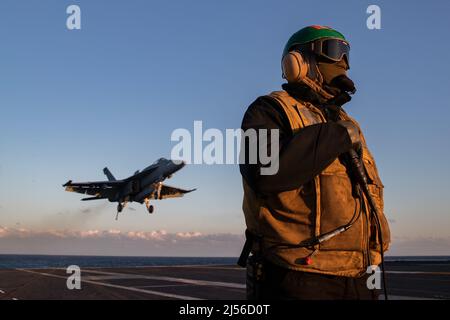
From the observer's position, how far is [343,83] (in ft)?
12.4

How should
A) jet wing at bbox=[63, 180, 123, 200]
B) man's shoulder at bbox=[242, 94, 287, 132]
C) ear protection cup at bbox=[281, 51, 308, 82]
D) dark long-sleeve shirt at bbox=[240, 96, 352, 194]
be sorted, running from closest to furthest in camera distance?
dark long-sleeve shirt at bbox=[240, 96, 352, 194] → man's shoulder at bbox=[242, 94, 287, 132] → ear protection cup at bbox=[281, 51, 308, 82] → jet wing at bbox=[63, 180, 123, 200]

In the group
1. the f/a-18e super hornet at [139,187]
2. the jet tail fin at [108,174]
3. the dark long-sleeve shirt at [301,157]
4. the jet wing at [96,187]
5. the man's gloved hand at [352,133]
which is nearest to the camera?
the dark long-sleeve shirt at [301,157]

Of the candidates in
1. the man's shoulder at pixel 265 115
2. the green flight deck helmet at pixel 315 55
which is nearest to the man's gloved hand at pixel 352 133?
the man's shoulder at pixel 265 115

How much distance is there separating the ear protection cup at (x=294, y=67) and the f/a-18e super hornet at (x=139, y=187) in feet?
133

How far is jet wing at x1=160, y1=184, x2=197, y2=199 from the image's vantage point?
55.0 m

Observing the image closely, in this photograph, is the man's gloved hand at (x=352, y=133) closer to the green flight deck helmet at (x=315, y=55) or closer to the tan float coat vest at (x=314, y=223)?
the tan float coat vest at (x=314, y=223)

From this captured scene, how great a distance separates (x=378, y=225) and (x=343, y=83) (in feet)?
Answer: 4.02

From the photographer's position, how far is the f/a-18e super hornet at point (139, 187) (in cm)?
4578

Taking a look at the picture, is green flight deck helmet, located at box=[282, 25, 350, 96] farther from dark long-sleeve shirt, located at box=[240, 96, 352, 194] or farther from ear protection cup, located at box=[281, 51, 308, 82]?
dark long-sleeve shirt, located at box=[240, 96, 352, 194]

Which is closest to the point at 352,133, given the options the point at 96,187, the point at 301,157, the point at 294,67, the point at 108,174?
the point at 301,157

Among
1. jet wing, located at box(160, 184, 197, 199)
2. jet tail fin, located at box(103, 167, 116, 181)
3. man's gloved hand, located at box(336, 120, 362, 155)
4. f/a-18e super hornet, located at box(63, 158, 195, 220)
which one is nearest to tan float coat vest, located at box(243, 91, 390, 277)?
man's gloved hand, located at box(336, 120, 362, 155)

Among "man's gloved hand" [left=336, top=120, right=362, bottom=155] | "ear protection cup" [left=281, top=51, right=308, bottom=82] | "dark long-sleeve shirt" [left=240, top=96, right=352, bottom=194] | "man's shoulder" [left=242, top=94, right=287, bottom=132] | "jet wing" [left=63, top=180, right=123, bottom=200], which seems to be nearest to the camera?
"dark long-sleeve shirt" [left=240, top=96, right=352, bottom=194]

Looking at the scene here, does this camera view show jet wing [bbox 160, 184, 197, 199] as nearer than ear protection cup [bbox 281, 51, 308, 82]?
No
